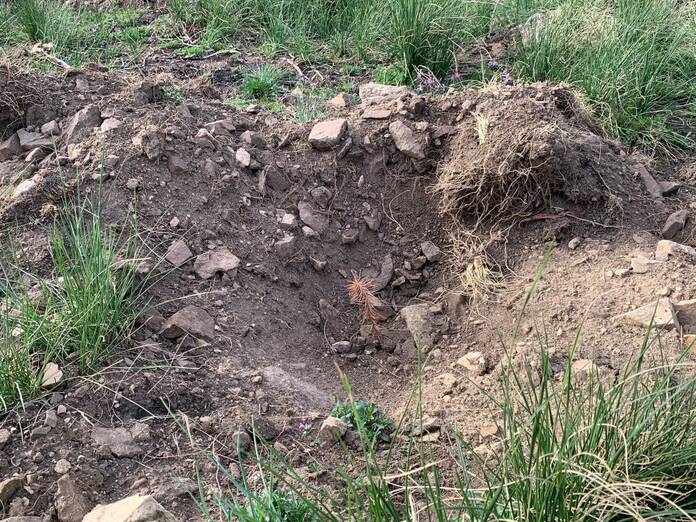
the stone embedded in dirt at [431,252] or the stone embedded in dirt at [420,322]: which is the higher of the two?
the stone embedded in dirt at [431,252]

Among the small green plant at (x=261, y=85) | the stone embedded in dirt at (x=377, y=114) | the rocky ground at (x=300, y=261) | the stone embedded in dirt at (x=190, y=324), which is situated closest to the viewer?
the rocky ground at (x=300, y=261)

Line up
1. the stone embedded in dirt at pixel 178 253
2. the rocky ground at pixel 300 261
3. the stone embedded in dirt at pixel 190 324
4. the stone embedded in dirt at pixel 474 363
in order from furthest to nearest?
the stone embedded in dirt at pixel 178 253
the stone embedded in dirt at pixel 474 363
the stone embedded in dirt at pixel 190 324
the rocky ground at pixel 300 261

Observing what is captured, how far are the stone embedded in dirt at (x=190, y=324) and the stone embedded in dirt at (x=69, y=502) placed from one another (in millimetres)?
721

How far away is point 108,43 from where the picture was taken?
5223 millimetres

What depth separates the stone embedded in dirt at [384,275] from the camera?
11.4ft

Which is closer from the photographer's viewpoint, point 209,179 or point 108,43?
point 209,179

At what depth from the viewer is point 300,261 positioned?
3.37 m

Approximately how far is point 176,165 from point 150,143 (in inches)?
6.0

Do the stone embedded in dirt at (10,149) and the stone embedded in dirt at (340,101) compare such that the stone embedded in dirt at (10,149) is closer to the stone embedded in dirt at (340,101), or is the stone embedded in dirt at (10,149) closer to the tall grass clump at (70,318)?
the tall grass clump at (70,318)

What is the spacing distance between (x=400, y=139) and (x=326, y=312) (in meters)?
0.98

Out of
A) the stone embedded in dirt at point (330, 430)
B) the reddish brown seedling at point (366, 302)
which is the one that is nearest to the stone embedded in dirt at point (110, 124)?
the reddish brown seedling at point (366, 302)

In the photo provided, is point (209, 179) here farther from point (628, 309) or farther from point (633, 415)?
point (633, 415)

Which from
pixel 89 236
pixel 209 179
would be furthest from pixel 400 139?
pixel 89 236

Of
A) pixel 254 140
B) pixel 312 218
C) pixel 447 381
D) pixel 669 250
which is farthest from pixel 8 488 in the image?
pixel 669 250
